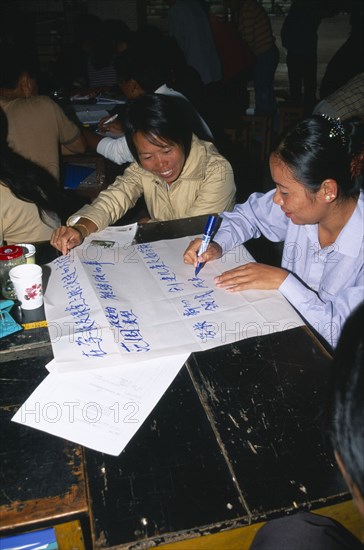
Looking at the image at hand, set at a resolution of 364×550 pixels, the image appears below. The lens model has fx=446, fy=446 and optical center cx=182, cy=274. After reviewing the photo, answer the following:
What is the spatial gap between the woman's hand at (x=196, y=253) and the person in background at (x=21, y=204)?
→ 689 millimetres

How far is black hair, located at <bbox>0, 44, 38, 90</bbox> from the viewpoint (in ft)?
7.84

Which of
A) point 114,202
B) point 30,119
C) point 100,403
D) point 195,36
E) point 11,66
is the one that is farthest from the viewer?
point 195,36

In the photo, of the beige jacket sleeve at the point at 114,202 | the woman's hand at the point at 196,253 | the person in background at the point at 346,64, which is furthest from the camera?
the person in background at the point at 346,64

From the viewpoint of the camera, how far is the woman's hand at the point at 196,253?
4.64 feet

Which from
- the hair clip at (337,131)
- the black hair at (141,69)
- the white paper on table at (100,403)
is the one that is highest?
the hair clip at (337,131)

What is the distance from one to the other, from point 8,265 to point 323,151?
0.96 metres

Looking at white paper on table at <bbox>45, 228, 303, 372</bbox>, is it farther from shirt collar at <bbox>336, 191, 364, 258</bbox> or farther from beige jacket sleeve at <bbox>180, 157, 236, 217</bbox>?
beige jacket sleeve at <bbox>180, 157, 236, 217</bbox>

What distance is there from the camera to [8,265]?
1280mm

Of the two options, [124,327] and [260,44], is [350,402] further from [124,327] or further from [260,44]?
[260,44]

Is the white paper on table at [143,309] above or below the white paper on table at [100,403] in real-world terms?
below

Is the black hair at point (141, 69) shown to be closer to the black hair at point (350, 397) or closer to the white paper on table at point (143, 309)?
the white paper on table at point (143, 309)

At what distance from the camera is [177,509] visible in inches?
28.8

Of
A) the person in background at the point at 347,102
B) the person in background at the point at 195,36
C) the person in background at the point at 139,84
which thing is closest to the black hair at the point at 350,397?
the person in background at the point at 139,84

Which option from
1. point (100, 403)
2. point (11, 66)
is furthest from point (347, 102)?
point (100, 403)
